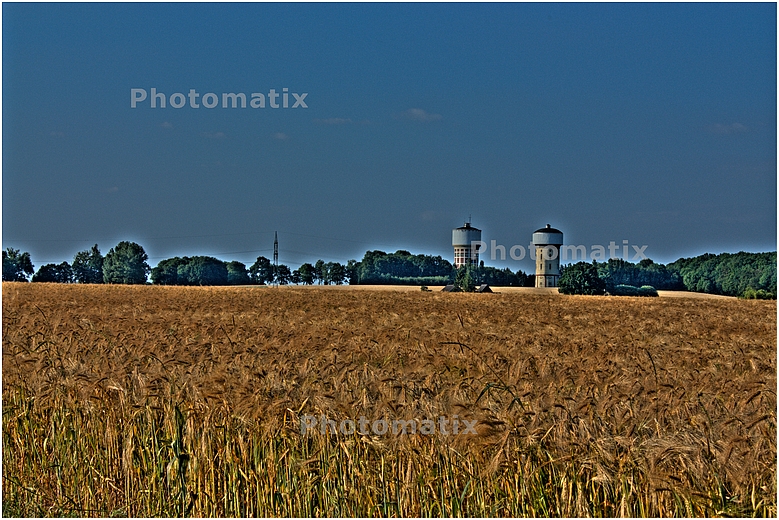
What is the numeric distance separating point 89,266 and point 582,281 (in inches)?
2548

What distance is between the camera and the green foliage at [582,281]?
299ft

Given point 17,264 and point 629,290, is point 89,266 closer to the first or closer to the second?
point 17,264

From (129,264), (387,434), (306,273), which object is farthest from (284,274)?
(387,434)

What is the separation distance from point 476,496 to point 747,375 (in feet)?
10.8

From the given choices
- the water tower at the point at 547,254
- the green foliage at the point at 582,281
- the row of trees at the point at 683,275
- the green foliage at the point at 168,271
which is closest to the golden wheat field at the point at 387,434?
the green foliage at the point at 582,281

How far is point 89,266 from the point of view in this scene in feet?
357

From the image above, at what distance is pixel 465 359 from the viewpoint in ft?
27.2

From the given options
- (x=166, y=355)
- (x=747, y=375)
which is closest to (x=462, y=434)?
(x=747, y=375)

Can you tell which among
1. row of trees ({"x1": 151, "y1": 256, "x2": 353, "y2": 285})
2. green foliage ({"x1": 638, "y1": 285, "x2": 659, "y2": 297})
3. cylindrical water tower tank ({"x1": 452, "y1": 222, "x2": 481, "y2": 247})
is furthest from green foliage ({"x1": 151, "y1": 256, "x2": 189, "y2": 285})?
green foliage ({"x1": 638, "y1": 285, "x2": 659, "y2": 297})

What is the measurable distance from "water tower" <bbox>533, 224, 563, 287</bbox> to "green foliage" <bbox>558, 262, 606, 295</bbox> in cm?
1759

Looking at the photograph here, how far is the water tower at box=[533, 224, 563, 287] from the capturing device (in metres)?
111

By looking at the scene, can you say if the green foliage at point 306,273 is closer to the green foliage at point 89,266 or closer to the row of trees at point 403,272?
the row of trees at point 403,272

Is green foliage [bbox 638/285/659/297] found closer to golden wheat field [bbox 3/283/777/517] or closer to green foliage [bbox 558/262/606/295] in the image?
green foliage [bbox 558/262/606/295]

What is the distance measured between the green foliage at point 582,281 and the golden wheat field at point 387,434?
83.7 m
